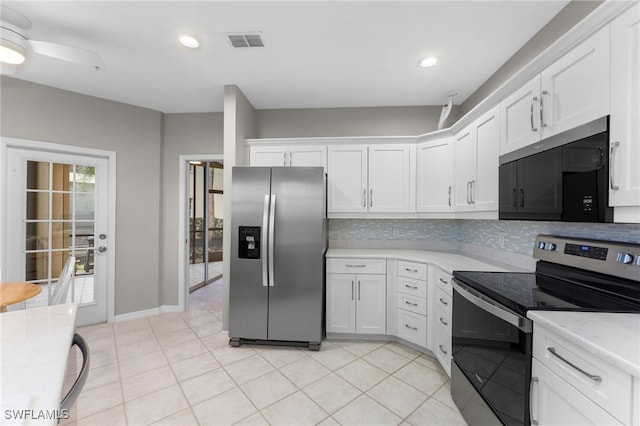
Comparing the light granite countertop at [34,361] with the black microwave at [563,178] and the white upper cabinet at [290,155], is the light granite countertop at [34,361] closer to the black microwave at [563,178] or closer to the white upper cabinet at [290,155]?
the black microwave at [563,178]

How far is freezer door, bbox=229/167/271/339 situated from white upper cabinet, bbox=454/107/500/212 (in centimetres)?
186

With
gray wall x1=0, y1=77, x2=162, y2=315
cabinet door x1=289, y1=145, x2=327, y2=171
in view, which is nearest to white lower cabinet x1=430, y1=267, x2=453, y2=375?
cabinet door x1=289, y1=145, x2=327, y2=171

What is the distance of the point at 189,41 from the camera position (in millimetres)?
2053

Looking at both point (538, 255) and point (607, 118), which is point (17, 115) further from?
point (538, 255)

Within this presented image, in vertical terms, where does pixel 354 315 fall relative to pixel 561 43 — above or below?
below

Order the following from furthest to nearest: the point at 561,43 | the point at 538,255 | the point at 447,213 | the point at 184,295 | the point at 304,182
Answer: the point at 184,295, the point at 447,213, the point at 304,182, the point at 538,255, the point at 561,43

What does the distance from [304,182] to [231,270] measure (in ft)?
3.74

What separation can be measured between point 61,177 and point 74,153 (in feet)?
1.00

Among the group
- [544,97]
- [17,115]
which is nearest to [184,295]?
[17,115]

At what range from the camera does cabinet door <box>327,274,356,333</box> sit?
270 cm

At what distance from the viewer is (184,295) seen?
356cm

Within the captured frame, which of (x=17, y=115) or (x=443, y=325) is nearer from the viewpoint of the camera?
(x=443, y=325)

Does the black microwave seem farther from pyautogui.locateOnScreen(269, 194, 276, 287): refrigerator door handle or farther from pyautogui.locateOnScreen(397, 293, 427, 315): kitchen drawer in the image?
pyautogui.locateOnScreen(269, 194, 276, 287): refrigerator door handle

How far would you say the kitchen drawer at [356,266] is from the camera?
8.82 ft
